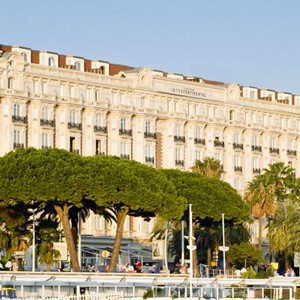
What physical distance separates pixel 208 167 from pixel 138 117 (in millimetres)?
9241

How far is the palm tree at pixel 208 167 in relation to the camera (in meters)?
154

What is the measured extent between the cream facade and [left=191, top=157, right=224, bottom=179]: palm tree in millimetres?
5664

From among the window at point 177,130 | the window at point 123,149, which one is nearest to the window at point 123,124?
the window at point 123,149

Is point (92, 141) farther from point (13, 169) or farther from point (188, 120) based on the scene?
point (13, 169)

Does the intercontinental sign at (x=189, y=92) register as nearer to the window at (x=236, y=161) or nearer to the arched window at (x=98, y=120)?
the window at (x=236, y=161)

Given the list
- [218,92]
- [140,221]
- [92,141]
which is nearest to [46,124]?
[92,141]

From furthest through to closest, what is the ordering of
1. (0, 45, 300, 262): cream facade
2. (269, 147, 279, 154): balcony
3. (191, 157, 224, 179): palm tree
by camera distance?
(269, 147, 279, 154): balcony
(191, 157, 224, 179): palm tree
(0, 45, 300, 262): cream facade

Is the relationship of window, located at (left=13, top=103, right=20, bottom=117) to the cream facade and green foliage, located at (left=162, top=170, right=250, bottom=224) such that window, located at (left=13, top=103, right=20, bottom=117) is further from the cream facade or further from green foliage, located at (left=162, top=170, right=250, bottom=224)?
green foliage, located at (left=162, top=170, right=250, bottom=224)

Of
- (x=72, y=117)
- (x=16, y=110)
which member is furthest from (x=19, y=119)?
(x=72, y=117)

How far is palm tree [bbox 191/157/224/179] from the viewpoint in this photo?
505ft

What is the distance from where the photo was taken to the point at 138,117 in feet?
518

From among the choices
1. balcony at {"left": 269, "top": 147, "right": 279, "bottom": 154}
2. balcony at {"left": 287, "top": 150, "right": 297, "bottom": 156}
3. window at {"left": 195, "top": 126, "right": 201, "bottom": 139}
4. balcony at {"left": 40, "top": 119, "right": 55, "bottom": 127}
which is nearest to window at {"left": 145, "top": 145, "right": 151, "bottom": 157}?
window at {"left": 195, "top": 126, "right": 201, "bottom": 139}

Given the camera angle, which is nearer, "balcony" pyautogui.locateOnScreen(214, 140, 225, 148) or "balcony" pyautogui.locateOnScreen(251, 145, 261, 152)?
"balcony" pyautogui.locateOnScreen(214, 140, 225, 148)

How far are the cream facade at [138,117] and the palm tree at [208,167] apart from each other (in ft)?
18.6
